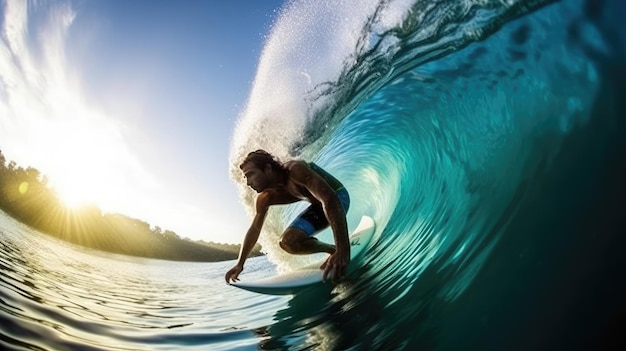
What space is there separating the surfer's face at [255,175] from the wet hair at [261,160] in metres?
0.04

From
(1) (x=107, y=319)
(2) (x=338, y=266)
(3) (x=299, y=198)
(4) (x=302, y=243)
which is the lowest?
(1) (x=107, y=319)

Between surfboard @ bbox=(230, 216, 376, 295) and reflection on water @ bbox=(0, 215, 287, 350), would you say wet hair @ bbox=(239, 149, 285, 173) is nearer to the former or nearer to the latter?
surfboard @ bbox=(230, 216, 376, 295)

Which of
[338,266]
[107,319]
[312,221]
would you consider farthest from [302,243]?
[107,319]

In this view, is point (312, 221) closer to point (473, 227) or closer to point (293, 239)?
→ point (293, 239)

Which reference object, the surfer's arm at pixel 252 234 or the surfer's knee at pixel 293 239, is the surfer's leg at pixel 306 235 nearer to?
the surfer's knee at pixel 293 239

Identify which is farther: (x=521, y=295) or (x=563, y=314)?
(x=521, y=295)

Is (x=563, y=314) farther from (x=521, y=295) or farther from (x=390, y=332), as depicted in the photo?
(x=390, y=332)

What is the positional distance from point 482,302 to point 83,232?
28740 mm

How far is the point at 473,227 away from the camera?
379cm

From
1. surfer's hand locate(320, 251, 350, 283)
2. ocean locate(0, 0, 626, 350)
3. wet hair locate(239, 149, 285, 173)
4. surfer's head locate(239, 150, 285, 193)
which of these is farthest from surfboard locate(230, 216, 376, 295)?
wet hair locate(239, 149, 285, 173)

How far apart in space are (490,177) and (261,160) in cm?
249

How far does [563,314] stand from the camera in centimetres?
238

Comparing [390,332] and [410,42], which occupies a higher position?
[410,42]

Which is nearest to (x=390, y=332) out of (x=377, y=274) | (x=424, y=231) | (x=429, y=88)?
(x=377, y=274)
